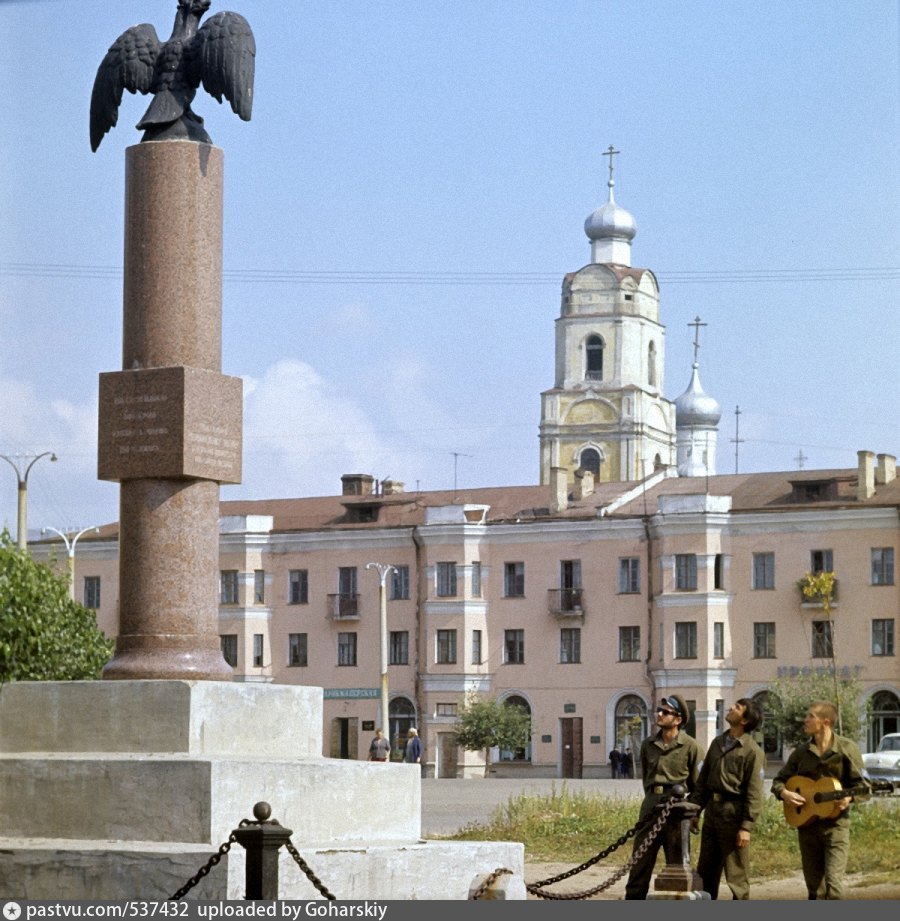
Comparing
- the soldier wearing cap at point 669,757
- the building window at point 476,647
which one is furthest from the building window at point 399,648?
the soldier wearing cap at point 669,757

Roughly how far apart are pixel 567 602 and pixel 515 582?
7.04 feet

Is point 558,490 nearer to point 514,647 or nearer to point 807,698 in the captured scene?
point 514,647

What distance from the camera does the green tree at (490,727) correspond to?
69.1 metres

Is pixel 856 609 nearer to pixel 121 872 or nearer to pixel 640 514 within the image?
pixel 640 514

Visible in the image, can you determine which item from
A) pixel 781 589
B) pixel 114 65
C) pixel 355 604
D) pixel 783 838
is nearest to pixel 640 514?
pixel 781 589

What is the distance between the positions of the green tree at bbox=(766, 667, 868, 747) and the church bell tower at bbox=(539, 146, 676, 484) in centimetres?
4498

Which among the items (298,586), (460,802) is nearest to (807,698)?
Result: (298,586)

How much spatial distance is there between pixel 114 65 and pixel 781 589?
55.1 m

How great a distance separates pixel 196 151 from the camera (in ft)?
50.5

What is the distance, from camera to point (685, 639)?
69.5 m

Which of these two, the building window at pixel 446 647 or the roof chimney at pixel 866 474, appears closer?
the roof chimney at pixel 866 474

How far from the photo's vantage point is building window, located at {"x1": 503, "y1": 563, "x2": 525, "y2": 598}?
7269cm

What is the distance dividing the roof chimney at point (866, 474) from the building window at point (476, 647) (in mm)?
13425

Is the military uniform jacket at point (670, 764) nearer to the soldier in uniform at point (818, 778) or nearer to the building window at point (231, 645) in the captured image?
the soldier in uniform at point (818, 778)
